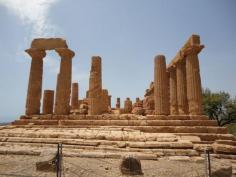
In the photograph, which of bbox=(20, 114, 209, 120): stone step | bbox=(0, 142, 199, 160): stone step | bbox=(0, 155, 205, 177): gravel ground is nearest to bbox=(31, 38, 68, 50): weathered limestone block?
bbox=(20, 114, 209, 120): stone step

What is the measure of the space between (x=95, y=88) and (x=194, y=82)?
26.7ft

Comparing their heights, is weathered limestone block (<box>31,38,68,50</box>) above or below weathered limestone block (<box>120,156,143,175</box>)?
above

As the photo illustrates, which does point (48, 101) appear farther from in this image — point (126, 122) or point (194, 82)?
point (194, 82)

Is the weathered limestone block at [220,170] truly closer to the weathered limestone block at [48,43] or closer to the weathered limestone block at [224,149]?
the weathered limestone block at [224,149]

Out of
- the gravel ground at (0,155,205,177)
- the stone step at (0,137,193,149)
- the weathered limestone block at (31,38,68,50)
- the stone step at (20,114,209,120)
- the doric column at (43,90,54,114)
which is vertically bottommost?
the gravel ground at (0,155,205,177)

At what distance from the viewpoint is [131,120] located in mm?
14555

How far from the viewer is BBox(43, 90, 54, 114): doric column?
69.4ft

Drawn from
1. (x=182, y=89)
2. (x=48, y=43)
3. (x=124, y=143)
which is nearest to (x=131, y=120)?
(x=124, y=143)

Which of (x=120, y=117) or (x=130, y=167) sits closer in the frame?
(x=130, y=167)

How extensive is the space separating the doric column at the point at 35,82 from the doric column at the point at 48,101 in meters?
1.23

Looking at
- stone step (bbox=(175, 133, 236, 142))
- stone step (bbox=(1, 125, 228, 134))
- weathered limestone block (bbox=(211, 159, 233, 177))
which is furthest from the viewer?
stone step (bbox=(1, 125, 228, 134))

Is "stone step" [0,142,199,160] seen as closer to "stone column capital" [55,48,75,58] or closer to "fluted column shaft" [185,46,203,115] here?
"fluted column shaft" [185,46,203,115]

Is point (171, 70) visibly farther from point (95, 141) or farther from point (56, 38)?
point (95, 141)

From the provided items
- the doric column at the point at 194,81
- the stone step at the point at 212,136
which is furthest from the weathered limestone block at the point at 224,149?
the doric column at the point at 194,81
